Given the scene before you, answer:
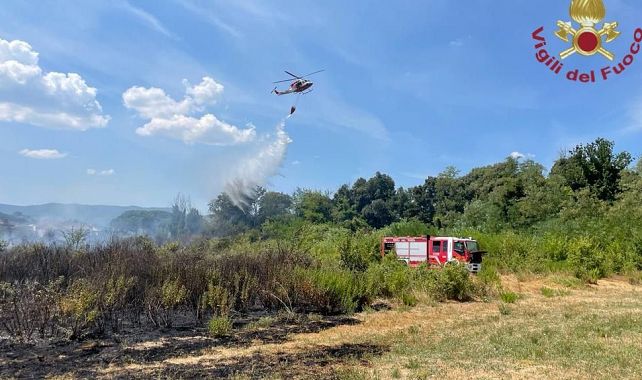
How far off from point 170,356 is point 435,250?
1709 cm

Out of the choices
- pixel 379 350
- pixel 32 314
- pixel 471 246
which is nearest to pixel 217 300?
pixel 32 314

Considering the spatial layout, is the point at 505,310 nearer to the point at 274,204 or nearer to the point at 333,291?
the point at 333,291

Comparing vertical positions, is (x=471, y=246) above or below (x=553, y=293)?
above

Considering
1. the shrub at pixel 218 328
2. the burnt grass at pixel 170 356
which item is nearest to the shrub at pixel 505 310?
the burnt grass at pixel 170 356

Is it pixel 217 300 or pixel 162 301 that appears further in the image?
pixel 217 300

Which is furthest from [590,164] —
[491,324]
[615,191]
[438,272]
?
[491,324]

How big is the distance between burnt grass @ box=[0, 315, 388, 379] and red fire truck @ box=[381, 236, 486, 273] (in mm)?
13280

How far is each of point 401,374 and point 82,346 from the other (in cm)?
493

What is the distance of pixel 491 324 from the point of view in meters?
9.48

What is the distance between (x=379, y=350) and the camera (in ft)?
24.2

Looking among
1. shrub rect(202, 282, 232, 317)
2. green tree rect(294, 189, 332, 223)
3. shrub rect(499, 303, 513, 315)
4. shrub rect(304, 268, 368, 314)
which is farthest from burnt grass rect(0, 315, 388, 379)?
green tree rect(294, 189, 332, 223)

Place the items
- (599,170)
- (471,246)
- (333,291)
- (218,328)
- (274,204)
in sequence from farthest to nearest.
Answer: (274,204)
(599,170)
(471,246)
(333,291)
(218,328)

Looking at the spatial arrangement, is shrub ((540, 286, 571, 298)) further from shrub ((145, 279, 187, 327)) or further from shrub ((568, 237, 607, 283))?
shrub ((145, 279, 187, 327))

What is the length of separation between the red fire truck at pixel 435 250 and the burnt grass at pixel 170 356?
1328 centimetres
